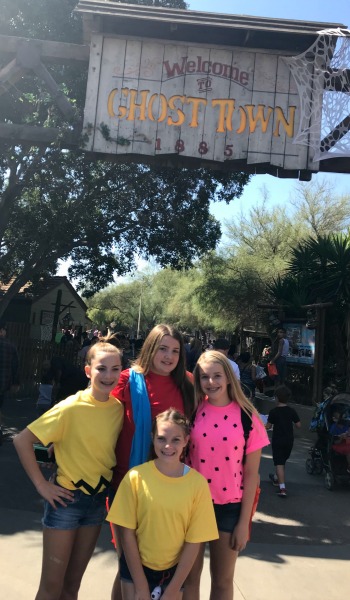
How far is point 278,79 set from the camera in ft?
22.5

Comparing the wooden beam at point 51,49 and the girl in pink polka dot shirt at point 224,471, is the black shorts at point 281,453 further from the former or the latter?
the wooden beam at point 51,49

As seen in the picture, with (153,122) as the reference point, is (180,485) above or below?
below

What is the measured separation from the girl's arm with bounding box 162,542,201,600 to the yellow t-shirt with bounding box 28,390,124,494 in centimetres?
56

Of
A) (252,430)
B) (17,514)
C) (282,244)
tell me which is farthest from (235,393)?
(282,244)

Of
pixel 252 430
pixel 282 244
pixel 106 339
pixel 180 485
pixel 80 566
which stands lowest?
pixel 80 566

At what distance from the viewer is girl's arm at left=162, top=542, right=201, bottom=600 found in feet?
7.88

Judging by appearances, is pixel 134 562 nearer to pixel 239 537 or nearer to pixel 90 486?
pixel 90 486

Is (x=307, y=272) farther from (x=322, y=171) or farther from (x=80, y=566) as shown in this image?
(x=80, y=566)

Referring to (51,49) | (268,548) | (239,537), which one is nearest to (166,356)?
(239,537)

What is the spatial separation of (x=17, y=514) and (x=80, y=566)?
2.60 meters

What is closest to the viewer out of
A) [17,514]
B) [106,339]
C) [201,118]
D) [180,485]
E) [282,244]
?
[180,485]

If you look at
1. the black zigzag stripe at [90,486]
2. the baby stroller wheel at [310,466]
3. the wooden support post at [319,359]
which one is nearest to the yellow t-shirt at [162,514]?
the black zigzag stripe at [90,486]

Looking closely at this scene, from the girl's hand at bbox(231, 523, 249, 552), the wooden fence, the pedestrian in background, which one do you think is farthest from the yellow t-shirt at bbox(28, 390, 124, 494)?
the wooden fence

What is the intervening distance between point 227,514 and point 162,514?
20.8 inches
